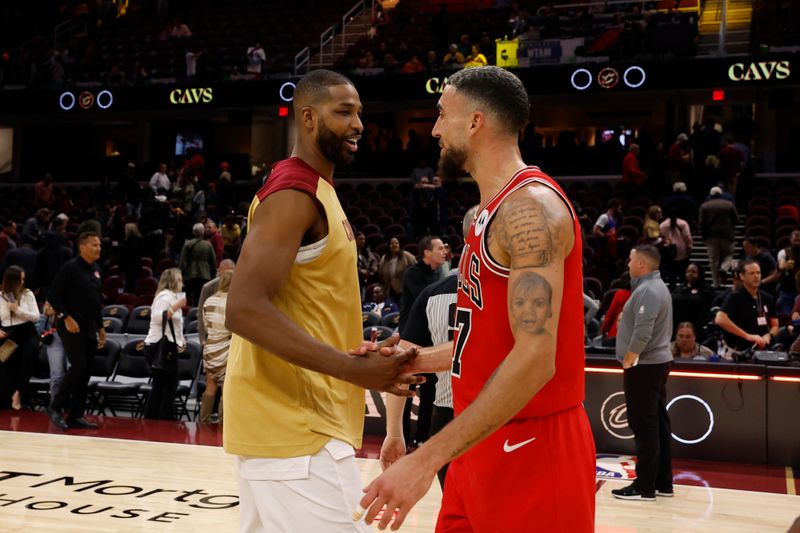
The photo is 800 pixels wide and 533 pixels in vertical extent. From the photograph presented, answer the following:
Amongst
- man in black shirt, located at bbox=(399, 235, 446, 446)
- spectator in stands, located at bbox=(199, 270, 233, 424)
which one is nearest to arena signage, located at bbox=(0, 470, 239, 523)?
man in black shirt, located at bbox=(399, 235, 446, 446)

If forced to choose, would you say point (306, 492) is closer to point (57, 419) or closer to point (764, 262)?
point (57, 419)

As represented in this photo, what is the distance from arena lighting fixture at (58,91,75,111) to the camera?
22.3 metres

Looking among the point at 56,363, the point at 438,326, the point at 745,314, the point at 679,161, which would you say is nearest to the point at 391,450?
the point at 438,326

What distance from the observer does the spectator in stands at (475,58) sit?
19156mm

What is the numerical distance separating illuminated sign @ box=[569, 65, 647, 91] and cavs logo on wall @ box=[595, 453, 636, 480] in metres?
10.6

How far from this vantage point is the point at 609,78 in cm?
1797

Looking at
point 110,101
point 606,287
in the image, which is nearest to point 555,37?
point 606,287

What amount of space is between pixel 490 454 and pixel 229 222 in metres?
14.3

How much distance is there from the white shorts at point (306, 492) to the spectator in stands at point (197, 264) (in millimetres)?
11461

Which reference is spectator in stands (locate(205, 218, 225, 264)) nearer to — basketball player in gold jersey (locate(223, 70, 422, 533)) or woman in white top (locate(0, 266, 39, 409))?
woman in white top (locate(0, 266, 39, 409))

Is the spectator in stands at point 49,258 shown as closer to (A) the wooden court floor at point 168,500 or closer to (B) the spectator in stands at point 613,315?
(A) the wooden court floor at point 168,500

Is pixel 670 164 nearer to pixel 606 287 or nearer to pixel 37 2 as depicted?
→ pixel 606 287

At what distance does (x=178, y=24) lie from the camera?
2597 centimetres

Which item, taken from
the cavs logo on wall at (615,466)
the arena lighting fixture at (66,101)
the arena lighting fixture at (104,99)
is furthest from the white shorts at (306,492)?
the arena lighting fixture at (66,101)
